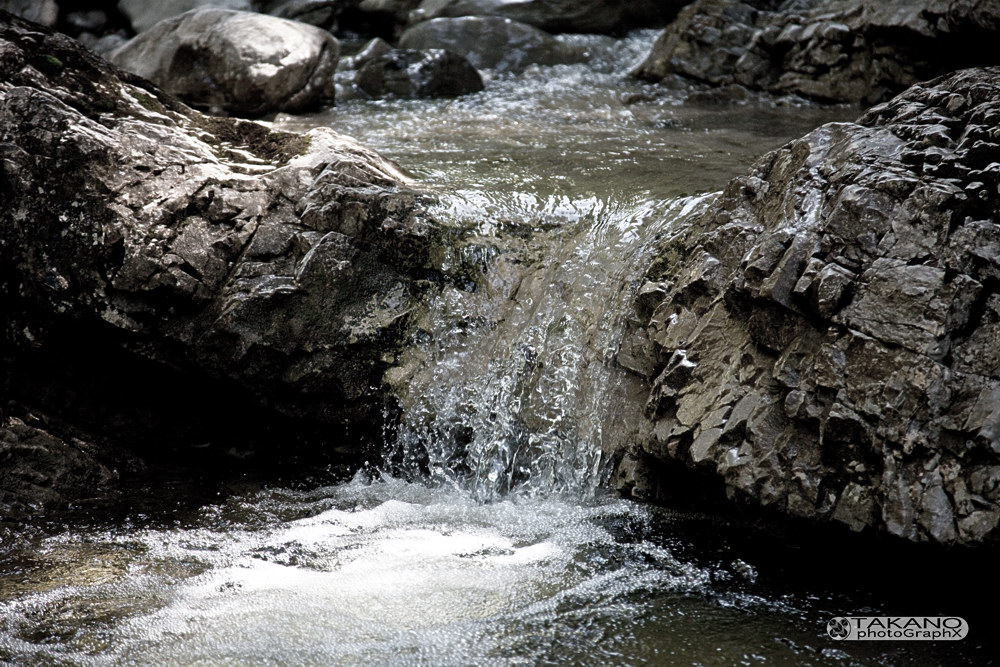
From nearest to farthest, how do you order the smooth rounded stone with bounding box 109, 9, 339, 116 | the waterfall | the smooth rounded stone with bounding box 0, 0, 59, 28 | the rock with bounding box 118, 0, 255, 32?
the waterfall < the smooth rounded stone with bounding box 109, 9, 339, 116 < the smooth rounded stone with bounding box 0, 0, 59, 28 < the rock with bounding box 118, 0, 255, 32

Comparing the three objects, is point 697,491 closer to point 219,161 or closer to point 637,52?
point 219,161

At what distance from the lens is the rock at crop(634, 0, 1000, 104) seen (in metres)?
6.64

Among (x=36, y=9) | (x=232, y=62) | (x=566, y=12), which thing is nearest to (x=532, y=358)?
(x=232, y=62)

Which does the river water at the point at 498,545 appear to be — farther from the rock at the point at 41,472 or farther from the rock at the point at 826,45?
the rock at the point at 826,45

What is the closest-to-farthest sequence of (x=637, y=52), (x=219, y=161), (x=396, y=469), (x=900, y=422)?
(x=900, y=422) < (x=396, y=469) < (x=219, y=161) < (x=637, y=52)

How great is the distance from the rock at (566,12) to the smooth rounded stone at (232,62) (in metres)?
3.15

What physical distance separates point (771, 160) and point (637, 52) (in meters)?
6.27

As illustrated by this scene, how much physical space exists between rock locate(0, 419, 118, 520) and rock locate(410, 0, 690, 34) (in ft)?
25.8

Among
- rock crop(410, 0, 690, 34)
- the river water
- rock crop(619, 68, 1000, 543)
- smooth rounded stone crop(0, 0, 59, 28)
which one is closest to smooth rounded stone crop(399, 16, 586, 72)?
rock crop(410, 0, 690, 34)

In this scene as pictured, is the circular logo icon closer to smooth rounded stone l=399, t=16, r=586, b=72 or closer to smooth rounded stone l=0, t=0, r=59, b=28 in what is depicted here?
smooth rounded stone l=399, t=16, r=586, b=72

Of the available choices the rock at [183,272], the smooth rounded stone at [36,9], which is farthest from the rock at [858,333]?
the smooth rounded stone at [36,9]

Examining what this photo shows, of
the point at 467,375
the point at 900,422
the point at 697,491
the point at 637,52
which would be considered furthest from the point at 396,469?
the point at 637,52

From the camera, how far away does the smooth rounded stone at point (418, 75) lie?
789cm

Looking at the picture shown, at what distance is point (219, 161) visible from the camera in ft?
14.1
